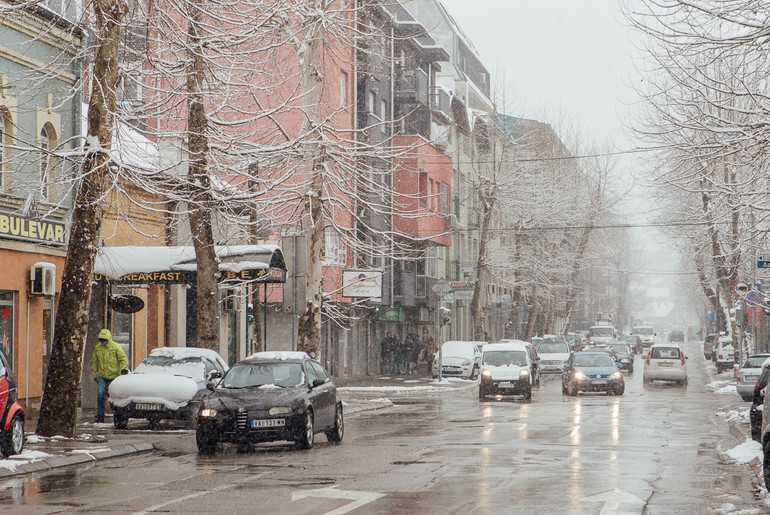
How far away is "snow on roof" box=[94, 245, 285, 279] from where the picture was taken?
25719mm

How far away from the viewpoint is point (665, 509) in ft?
36.7

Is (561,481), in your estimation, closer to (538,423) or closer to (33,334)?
(538,423)

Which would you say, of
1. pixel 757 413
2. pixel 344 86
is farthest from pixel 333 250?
pixel 757 413

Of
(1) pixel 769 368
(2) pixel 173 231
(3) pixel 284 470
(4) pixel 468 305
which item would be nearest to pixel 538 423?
(1) pixel 769 368

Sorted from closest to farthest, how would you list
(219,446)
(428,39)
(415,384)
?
(219,446) < (415,384) < (428,39)

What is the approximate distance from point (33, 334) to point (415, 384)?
2166cm

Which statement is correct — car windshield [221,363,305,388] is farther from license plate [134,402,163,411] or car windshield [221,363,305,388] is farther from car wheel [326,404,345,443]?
license plate [134,402,163,411]

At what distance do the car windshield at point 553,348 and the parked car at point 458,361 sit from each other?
8.95 meters

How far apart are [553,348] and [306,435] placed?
1642 inches

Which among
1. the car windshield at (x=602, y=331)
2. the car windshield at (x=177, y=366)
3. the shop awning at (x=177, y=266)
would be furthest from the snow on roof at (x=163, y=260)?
the car windshield at (x=602, y=331)

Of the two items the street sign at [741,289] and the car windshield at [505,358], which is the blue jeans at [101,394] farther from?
the street sign at [741,289]

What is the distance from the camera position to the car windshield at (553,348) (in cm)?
5788

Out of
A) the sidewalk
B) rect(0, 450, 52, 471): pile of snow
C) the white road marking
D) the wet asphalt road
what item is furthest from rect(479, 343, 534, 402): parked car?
the white road marking

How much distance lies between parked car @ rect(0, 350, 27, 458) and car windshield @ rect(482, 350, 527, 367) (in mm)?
21633
